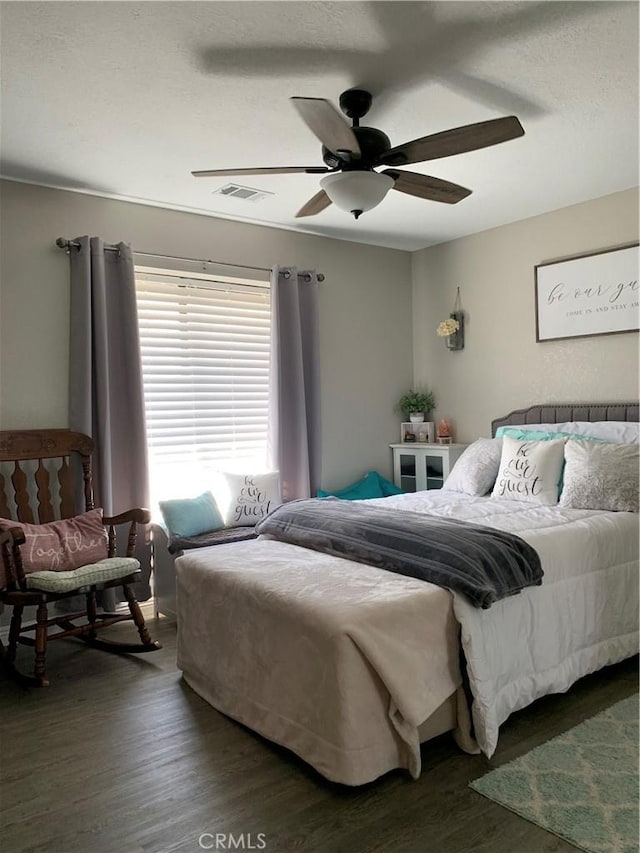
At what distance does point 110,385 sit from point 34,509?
0.85 meters

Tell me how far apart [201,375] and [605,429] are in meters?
2.64

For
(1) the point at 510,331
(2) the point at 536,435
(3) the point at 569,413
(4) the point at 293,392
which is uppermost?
(1) the point at 510,331

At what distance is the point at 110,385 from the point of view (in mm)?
4051

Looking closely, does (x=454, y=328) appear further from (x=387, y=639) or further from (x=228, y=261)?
(x=387, y=639)

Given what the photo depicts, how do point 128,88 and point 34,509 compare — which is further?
point 34,509

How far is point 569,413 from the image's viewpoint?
4.41 m

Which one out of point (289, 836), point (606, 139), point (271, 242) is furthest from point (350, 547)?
point (271, 242)

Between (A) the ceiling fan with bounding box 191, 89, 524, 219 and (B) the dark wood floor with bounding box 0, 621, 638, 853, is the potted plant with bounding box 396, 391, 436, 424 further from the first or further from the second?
(B) the dark wood floor with bounding box 0, 621, 638, 853

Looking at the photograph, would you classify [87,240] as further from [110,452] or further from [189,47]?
[189,47]

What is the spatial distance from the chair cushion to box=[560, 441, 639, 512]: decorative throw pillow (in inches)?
91.0

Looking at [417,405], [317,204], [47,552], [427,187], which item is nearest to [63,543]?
[47,552]

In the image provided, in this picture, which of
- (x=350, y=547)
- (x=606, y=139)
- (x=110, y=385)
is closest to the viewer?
(x=350, y=547)

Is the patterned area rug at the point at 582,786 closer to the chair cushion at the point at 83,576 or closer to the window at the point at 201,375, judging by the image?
the chair cushion at the point at 83,576

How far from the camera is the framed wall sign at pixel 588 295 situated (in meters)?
4.12
